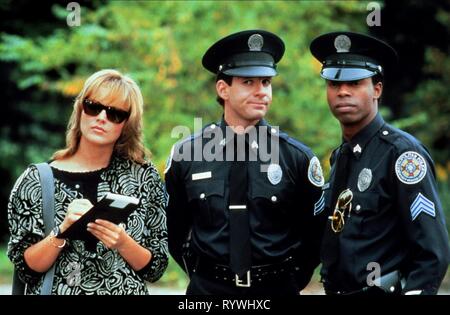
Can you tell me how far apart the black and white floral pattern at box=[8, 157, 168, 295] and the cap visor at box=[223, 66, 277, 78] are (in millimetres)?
835

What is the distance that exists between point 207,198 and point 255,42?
866mm

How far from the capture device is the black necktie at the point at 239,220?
4953mm

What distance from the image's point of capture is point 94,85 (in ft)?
15.6

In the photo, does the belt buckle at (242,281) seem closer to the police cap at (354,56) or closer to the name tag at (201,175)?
the name tag at (201,175)

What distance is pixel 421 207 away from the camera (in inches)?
178

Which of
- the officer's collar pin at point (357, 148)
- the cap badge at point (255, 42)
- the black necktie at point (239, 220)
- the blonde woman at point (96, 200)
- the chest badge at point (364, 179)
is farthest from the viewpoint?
the cap badge at point (255, 42)

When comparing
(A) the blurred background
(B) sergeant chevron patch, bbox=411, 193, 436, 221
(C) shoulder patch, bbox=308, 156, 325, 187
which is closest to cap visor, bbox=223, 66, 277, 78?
(C) shoulder patch, bbox=308, 156, 325, 187

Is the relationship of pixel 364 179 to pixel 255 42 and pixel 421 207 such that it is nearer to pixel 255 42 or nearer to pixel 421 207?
pixel 421 207

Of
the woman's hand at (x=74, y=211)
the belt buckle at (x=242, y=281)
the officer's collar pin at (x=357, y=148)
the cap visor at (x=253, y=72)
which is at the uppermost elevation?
the cap visor at (x=253, y=72)

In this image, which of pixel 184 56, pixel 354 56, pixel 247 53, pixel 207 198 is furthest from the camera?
pixel 184 56

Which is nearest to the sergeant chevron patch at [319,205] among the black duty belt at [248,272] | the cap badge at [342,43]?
the black duty belt at [248,272]

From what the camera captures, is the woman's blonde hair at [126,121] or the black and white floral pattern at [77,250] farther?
the woman's blonde hair at [126,121]

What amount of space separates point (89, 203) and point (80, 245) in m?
0.23

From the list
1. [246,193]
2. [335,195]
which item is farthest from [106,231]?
[335,195]
